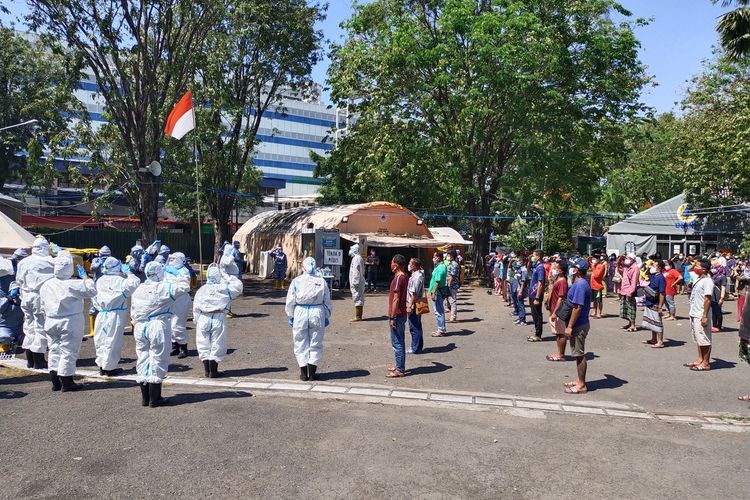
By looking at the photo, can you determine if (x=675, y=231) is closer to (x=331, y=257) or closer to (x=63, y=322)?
(x=331, y=257)

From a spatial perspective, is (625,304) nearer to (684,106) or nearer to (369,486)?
(369,486)

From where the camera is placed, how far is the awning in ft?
73.4

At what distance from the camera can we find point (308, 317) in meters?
8.24

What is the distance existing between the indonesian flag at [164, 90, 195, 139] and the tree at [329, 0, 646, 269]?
25.1 ft

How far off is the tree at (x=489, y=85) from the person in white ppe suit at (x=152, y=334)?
16.7 m

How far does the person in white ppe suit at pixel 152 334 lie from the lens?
22.6 ft

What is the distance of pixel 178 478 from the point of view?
496cm

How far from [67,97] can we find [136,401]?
17.3 meters

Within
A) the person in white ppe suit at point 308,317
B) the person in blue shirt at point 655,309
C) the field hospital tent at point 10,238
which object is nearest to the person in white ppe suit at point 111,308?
the person in white ppe suit at point 308,317

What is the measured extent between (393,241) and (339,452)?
1735 centimetres

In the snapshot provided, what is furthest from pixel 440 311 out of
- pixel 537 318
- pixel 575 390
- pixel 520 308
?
pixel 575 390

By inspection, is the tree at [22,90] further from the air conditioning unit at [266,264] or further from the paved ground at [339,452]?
the paved ground at [339,452]

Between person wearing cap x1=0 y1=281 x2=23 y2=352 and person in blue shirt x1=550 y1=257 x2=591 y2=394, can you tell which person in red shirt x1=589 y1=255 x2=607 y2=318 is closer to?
person in blue shirt x1=550 y1=257 x2=591 y2=394

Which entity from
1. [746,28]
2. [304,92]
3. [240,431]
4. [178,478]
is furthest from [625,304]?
[304,92]
